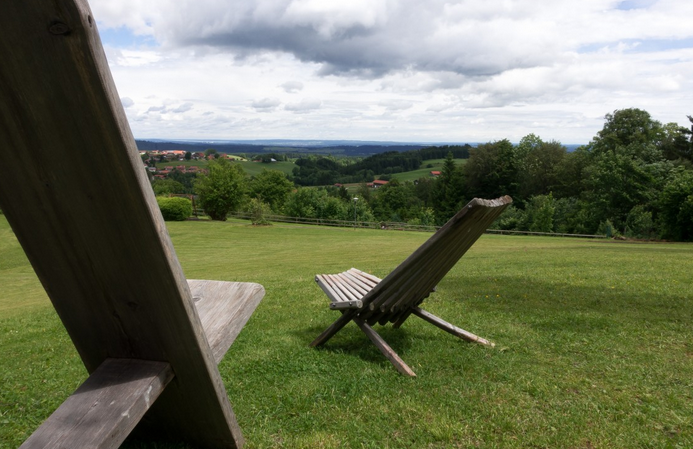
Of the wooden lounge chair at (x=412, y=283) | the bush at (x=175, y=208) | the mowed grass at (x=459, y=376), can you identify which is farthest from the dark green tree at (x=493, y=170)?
the wooden lounge chair at (x=412, y=283)

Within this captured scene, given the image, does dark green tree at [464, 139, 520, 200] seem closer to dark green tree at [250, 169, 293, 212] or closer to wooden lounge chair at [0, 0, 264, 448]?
dark green tree at [250, 169, 293, 212]

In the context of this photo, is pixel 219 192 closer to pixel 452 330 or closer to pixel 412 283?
pixel 452 330

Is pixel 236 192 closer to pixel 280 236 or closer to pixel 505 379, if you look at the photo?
pixel 280 236

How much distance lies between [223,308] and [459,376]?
2.35 metres

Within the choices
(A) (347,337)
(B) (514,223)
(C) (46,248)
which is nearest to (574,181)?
(B) (514,223)

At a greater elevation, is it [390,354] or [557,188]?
[390,354]

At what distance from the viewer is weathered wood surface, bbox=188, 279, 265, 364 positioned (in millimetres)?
2113

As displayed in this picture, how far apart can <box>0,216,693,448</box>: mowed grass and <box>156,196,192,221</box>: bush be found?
4057 cm

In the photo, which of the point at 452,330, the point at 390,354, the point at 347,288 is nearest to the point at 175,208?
the point at 347,288

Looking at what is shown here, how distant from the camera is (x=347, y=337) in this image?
5.00 meters

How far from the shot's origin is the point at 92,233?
4.80 feet

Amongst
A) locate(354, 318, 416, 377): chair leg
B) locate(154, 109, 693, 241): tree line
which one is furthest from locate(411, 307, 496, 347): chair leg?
locate(154, 109, 693, 241): tree line

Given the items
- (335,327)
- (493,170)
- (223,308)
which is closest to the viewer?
(223,308)

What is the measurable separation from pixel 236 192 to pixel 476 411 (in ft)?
172
